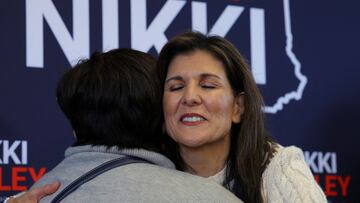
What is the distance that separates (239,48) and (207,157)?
95cm

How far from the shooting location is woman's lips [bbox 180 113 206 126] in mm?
1589

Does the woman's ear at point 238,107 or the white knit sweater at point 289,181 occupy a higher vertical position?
the woman's ear at point 238,107

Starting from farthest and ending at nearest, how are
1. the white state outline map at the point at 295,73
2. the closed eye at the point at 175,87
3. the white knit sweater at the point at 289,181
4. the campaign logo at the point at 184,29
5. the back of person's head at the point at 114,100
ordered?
1. the white state outline map at the point at 295,73
2. the campaign logo at the point at 184,29
3. the closed eye at the point at 175,87
4. the white knit sweater at the point at 289,181
5. the back of person's head at the point at 114,100

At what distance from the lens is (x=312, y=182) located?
152cm

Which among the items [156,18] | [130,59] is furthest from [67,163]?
[156,18]

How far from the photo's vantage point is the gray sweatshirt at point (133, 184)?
3.97 ft

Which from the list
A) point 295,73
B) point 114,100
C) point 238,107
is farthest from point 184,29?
point 114,100

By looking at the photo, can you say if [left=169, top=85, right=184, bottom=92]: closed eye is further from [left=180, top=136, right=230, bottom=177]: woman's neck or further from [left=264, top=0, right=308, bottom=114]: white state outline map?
[left=264, top=0, right=308, bottom=114]: white state outline map

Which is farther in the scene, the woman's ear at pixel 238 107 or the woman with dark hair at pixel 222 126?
the woman's ear at pixel 238 107

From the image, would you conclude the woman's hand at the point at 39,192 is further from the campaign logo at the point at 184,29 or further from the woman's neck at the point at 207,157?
the campaign logo at the point at 184,29

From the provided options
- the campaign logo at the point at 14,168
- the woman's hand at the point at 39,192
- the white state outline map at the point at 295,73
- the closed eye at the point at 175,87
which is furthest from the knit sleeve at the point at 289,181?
the white state outline map at the point at 295,73

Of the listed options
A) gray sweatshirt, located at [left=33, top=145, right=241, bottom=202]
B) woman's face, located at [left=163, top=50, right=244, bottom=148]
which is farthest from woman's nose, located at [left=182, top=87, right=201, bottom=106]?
gray sweatshirt, located at [left=33, top=145, right=241, bottom=202]

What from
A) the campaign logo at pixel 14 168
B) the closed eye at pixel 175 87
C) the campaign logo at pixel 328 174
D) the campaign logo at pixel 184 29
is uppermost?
the campaign logo at pixel 184 29

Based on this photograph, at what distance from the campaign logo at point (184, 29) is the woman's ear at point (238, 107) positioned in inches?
30.5
